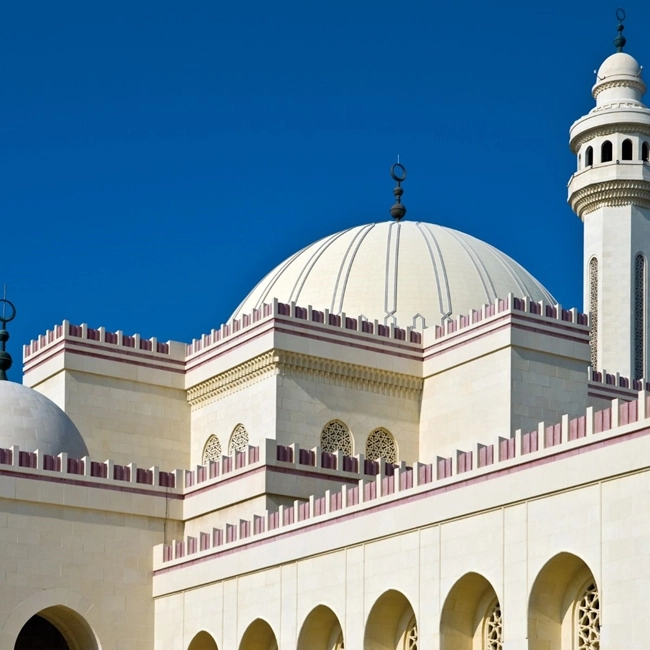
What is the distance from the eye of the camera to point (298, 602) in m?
29.8

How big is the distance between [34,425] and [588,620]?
1351 cm

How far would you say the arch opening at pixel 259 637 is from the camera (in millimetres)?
30859

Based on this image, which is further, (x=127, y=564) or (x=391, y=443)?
(x=391, y=443)

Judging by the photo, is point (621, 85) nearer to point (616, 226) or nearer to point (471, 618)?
point (616, 226)

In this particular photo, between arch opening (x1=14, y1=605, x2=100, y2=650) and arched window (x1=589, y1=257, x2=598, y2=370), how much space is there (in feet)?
56.0

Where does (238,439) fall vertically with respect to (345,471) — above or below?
above

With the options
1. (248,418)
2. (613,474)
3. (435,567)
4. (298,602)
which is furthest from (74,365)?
(613,474)

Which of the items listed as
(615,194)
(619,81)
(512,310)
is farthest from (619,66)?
(512,310)

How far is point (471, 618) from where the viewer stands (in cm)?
2692

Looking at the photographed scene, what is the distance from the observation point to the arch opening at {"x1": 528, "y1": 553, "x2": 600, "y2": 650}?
81.1 feet

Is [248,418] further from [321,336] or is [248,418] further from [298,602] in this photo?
[298,602]

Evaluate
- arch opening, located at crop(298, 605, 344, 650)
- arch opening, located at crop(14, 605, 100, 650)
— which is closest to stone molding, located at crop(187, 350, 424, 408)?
arch opening, located at crop(14, 605, 100, 650)

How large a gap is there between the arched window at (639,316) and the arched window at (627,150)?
273cm

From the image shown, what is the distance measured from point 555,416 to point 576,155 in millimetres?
13402
